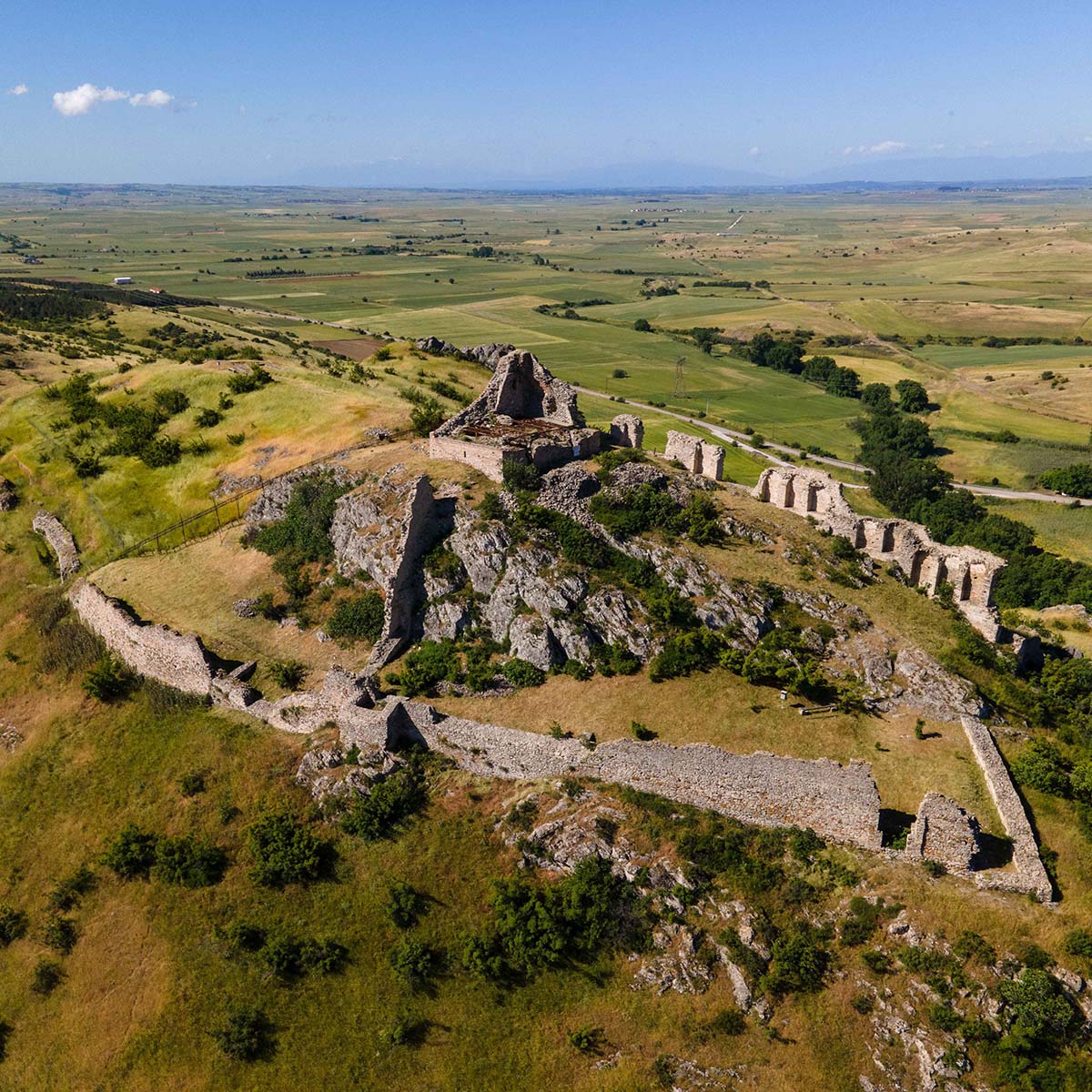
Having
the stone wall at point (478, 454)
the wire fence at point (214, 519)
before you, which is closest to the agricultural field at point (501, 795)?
the wire fence at point (214, 519)

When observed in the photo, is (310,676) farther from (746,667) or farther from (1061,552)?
(1061,552)

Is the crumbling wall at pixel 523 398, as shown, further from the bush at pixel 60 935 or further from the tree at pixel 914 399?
the tree at pixel 914 399

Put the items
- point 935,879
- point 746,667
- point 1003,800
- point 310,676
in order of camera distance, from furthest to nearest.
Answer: point 310,676 → point 746,667 → point 1003,800 → point 935,879

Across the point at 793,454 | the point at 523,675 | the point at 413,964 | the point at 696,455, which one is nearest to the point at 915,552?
the point at 696,455

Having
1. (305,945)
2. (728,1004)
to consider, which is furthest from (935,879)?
(305,945)

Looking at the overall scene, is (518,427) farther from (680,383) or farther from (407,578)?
(680,383)

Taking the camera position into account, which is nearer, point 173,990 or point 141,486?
point 173,990

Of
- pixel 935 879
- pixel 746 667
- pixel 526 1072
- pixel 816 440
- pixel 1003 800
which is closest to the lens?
pixel 526 1072
